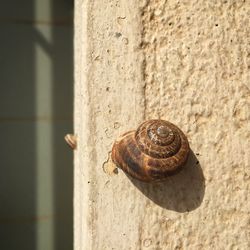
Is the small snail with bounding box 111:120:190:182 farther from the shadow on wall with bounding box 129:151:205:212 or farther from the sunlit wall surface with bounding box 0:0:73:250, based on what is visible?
the sunlit wall surface with bounding box 0:0:73:250

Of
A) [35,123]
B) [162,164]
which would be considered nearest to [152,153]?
[162,164]

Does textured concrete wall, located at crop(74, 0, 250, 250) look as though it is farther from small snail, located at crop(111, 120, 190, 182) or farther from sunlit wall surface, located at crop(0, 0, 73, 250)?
sunlit wall surface, located at crop(0, 0, 73, 250)

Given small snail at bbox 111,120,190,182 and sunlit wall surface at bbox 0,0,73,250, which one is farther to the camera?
sunlit wall surface at bbox 0,0,73,250

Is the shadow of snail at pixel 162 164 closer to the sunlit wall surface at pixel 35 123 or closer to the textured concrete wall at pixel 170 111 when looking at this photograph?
the textured concrete wall at pixel 170 111

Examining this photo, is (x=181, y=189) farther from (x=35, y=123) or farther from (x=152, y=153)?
(x=35, y=123)

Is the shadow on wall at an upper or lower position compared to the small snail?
lower

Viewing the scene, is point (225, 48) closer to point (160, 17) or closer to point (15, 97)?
point (160, 17)

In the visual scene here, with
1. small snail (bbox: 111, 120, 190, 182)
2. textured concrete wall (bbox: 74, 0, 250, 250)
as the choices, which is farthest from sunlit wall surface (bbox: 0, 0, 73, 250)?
small snail (bbox: 111, 120, 190, 182)
